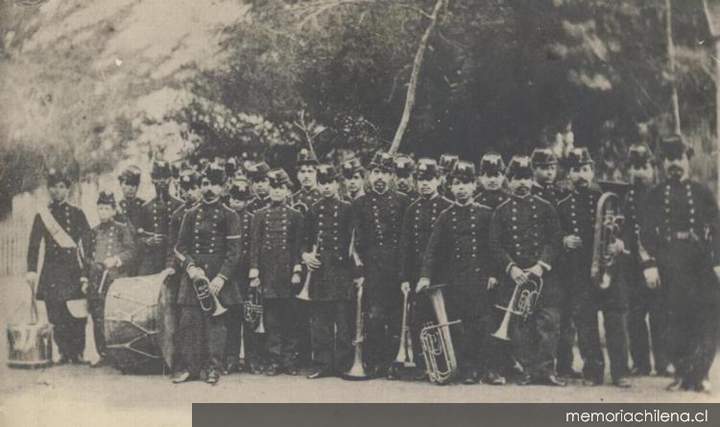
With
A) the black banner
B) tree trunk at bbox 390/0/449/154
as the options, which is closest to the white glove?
the black banner

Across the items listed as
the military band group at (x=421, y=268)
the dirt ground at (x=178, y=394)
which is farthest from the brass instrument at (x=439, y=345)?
the dirt ground at (x=178, y=394)

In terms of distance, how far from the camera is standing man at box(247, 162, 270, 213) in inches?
256

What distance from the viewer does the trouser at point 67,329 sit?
6559 millimetres

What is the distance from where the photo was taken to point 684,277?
21.3 feet

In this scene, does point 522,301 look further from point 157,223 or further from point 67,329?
point 67,329

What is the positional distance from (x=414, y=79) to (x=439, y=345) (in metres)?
2.02

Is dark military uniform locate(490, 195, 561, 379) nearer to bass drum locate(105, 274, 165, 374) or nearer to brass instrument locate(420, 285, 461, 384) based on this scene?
brass instrument locate(420, 285, 461, 384)

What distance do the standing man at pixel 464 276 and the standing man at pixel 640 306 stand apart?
109 centimetres

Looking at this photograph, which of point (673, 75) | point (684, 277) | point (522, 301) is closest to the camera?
point (522, 301)

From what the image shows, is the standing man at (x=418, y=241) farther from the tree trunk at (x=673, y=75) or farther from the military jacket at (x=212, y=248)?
the tree trunk at (x=673, y=75)

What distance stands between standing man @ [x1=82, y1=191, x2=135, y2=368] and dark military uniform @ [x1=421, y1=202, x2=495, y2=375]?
7.45 ft

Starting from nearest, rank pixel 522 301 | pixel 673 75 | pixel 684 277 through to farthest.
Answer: pixel 522 301 → pixel 684 277 → pixel 673 75

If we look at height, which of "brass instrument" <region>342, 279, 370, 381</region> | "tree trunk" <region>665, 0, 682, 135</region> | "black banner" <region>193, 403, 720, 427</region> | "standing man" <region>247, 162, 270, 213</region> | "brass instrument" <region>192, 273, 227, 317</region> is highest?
"tree trunk" <region>665, 0, 682, 135</region>

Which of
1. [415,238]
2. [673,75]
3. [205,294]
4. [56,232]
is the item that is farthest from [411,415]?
[673,75]
